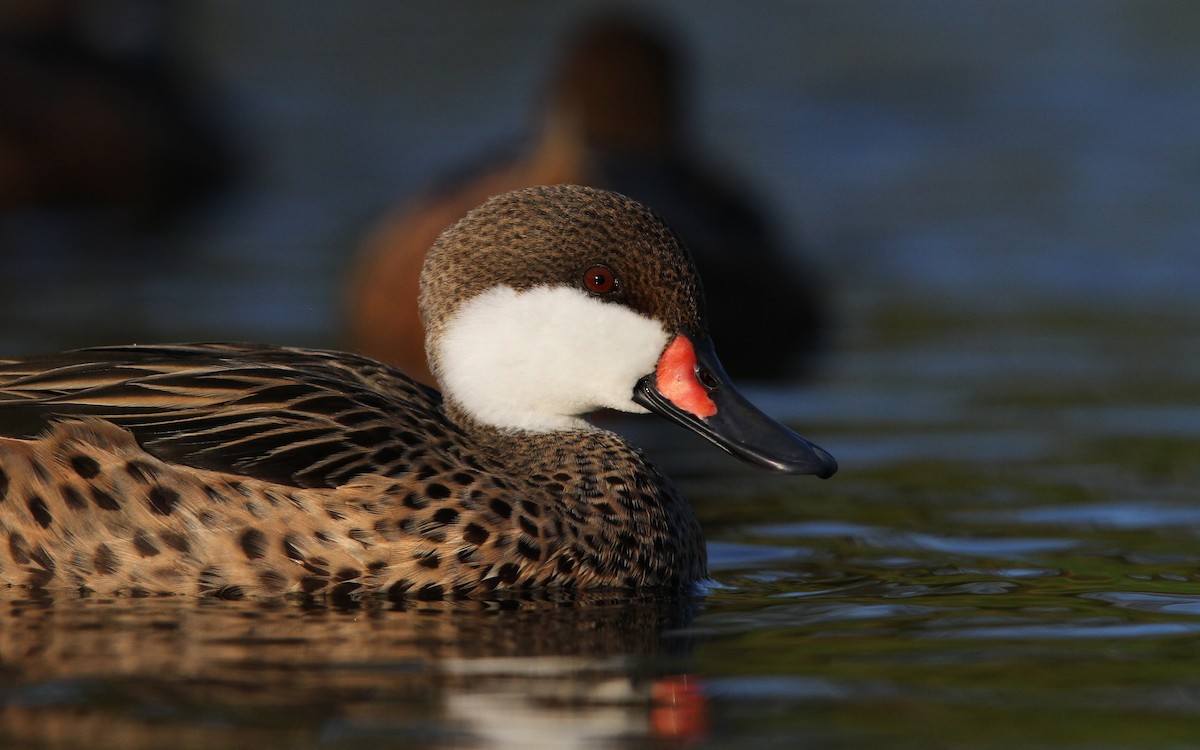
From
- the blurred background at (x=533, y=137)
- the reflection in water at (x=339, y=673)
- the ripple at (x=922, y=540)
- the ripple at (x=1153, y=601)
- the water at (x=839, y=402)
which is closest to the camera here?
the reflection in water at (x=339, y=673)

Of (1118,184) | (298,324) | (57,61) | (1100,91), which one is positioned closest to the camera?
(298,324)

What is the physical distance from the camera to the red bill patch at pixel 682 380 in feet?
22.1

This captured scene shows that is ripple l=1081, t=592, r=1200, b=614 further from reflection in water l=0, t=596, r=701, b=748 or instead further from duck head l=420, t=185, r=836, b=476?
reflection in water l=0, t=596, r=701, b=748

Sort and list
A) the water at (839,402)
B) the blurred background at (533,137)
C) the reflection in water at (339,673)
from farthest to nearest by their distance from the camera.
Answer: the blurred background at (533,137), the water at (839,402), the reflection in water at (339,673)

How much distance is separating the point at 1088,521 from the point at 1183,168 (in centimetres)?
1046

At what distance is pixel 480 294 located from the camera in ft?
22.0

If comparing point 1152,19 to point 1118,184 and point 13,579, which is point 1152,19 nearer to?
point 1118,184

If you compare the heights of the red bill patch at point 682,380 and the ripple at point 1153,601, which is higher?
the red bill patch at point 682,380

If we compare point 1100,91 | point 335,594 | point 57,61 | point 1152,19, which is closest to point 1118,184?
point 1100,91

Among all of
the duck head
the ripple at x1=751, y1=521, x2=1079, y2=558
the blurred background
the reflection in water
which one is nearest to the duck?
the duck head

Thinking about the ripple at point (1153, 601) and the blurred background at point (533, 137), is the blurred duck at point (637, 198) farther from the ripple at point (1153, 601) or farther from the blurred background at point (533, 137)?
the ripple at point (1153, 601)

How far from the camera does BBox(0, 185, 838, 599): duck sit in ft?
20.4

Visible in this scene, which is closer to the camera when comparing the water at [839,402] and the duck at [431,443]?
the water at [839,402]

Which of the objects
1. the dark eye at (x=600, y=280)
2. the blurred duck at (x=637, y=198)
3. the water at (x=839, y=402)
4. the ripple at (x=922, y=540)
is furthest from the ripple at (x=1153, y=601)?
the blurred duck at (x=637, y=198)
